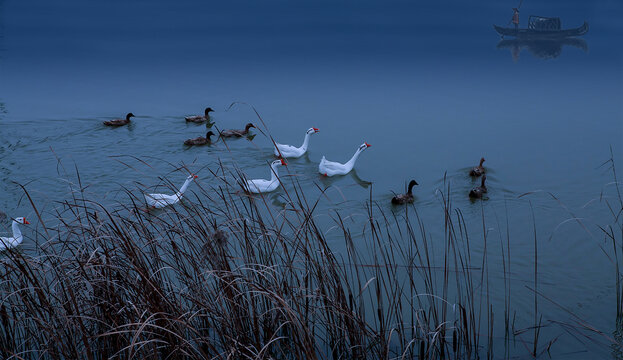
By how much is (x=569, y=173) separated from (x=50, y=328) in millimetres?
6323

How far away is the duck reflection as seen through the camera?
1970 cm

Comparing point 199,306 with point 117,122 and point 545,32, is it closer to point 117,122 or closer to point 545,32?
point 117,122

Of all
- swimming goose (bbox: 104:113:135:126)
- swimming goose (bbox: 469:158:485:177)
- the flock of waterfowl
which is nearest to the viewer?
the flock of waterfowl

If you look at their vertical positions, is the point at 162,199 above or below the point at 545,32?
below

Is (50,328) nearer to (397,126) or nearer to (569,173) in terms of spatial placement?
(569,173)

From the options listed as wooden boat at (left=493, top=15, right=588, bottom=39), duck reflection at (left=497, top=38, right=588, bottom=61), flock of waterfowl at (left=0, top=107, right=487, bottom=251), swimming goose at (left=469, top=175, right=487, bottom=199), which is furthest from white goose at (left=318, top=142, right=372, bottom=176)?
wooden boat at (left=493, top=15, right=588, bottom=39)

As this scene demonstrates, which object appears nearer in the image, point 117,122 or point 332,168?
point 332,168

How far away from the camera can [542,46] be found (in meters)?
22.1

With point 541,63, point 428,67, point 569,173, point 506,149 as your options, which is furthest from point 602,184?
point 541,63

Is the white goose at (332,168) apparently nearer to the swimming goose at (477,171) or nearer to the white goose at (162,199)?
the swimming goose at (477,171)

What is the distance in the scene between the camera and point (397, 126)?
9906mm

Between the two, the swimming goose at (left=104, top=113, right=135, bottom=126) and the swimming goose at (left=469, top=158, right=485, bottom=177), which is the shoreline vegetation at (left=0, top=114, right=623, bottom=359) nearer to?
the swimming goose at (left=469, top=158, right=485, bottom=177)

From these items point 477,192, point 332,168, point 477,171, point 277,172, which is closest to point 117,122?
point 277,172

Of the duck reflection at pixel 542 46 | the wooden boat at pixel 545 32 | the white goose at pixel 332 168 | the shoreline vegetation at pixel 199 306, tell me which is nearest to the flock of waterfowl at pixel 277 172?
the white goose at pixel 332 168
